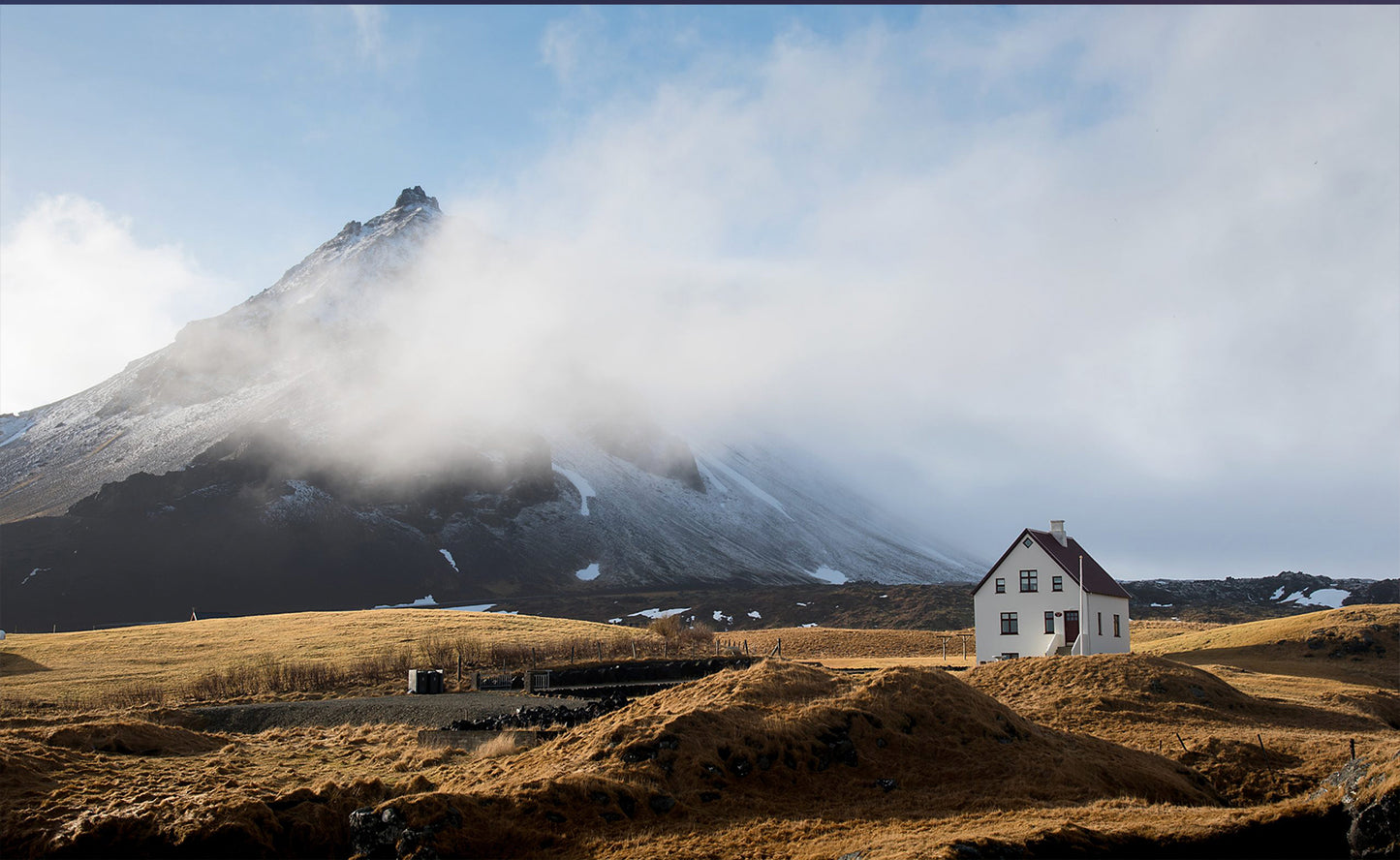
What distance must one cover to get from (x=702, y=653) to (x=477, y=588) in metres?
130

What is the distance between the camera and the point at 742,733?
2414cm

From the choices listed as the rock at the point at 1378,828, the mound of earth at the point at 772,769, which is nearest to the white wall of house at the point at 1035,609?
the mound of earth at the point at 772,769

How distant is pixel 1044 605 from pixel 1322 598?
94.7 meters

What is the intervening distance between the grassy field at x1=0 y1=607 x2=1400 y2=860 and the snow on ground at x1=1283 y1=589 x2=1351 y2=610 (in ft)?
318

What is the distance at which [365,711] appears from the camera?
39000 mm

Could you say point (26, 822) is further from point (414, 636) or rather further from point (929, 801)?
point (414, 636)

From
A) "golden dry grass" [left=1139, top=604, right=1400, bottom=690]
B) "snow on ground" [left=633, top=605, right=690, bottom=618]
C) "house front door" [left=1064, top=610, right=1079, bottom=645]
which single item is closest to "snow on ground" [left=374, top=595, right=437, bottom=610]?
"snow on ground" [left=633, top=605, right=690, bottom=618]

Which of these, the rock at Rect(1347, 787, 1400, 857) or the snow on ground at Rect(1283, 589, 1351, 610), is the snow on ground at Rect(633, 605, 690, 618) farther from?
the rock at Rect(1347, 787, 1400, 857)

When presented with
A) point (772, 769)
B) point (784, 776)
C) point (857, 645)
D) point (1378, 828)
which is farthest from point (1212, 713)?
point (857, 645)

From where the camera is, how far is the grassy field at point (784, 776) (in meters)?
19.8

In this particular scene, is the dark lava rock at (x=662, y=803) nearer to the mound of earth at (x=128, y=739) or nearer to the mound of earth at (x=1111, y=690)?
the mound of earth at (x=1111, y=690)

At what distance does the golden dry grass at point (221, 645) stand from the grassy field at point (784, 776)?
11.5 m

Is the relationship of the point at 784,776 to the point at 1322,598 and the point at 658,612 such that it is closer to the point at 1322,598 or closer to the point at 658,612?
the point at 658,612

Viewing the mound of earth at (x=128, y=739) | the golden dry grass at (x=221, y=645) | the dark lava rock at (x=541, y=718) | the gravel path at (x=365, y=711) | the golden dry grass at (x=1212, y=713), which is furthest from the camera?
the golden dry grass at (x=221, y=645)
